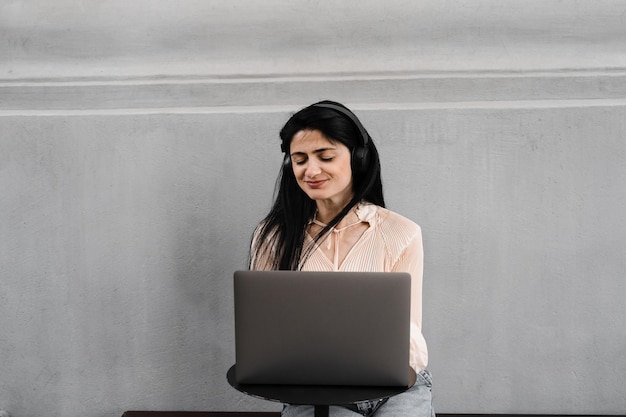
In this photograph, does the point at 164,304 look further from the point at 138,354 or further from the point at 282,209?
the point at 282,209

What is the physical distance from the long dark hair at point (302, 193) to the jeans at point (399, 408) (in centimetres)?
39

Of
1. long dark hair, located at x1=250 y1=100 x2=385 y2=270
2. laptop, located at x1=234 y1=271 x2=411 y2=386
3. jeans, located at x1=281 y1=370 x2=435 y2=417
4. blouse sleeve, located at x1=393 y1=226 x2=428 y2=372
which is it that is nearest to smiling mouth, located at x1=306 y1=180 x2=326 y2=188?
long dark hair, located at x1=250 y1=100 x2=385 y2=270

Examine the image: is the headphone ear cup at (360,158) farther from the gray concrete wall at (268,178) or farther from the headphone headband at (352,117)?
the gray concrete wall at (268,178)

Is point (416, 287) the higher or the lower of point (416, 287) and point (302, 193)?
the lower

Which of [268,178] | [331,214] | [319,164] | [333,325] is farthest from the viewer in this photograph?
[268,178]

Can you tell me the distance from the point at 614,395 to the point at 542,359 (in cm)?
30

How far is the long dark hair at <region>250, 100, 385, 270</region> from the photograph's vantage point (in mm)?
1753

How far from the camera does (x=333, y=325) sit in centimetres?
136

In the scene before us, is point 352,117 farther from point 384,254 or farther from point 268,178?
point 268,178

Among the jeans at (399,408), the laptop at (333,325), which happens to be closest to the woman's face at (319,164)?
the laptop at (333,325)

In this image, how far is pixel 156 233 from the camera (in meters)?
2.34

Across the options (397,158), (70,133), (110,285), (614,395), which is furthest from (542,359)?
(70,133)

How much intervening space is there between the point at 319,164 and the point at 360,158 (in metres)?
0.11

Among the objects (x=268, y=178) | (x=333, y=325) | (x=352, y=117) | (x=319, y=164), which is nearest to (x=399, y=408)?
(x=333, y=325)
